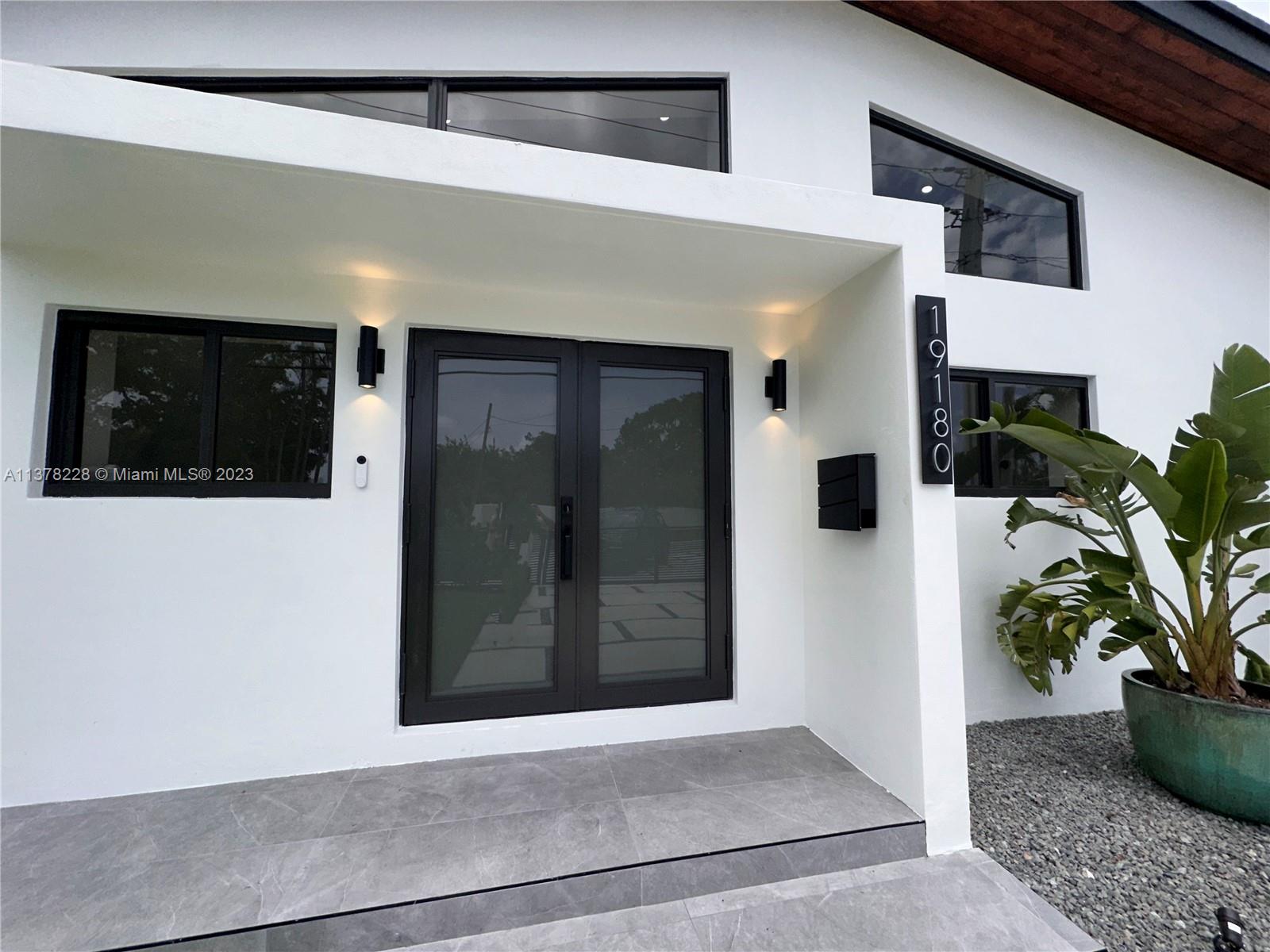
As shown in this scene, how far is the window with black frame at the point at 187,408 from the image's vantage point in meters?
2.99

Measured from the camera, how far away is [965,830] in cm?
267

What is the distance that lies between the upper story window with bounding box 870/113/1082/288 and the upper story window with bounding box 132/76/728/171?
1522 mm

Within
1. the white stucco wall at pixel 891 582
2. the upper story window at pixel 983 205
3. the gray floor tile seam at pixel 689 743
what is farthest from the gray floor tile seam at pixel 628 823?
the upper story window at pixel 983 205

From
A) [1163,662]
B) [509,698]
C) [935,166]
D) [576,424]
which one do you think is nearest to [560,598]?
[509,698]

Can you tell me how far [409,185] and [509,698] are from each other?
284cm

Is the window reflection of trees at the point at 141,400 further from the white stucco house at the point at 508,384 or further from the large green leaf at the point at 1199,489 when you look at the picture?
the large green leaf at the point at 1199,489

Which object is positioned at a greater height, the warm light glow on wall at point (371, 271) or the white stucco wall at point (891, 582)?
the warm light glow on wall at point (371, 271)

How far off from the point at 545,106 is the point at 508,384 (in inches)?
81.0

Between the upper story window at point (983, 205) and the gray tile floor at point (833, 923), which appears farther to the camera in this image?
the upper story window at point (983, 205)

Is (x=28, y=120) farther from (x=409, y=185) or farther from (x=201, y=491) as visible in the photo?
(x=201, y=491)

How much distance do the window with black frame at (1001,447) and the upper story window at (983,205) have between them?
2.97ft

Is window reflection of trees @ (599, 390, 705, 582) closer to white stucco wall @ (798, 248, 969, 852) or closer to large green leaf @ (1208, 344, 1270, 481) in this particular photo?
white stucco wall @ (798, 248, 969, 852)

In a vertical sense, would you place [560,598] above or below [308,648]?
above
